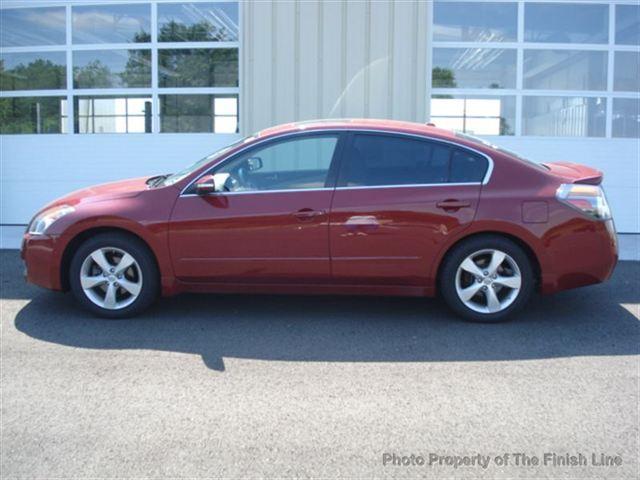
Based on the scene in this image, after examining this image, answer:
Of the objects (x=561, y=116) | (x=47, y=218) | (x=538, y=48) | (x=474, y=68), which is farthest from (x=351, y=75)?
(x=47, y=218)

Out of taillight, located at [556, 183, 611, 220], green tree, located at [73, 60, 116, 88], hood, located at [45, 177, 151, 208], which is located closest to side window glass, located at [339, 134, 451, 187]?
taillight, located at [556, 183, 611, 220]

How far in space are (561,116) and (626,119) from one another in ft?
3.05

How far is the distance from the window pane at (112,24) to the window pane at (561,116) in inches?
218

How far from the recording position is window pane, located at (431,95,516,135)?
916 centimetres

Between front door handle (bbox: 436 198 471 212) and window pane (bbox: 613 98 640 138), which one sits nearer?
front door handle (bbox: 436 198 471 212)

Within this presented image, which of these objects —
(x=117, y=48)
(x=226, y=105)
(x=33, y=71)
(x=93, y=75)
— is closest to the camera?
(x=226, y=105)

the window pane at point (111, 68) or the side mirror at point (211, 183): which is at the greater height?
the window pane at point (111, 68)

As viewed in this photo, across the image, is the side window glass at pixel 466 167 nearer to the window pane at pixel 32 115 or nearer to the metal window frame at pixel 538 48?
the metal window frame at pixel 538 48

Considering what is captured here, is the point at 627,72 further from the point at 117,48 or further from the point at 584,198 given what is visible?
the point at 117,48

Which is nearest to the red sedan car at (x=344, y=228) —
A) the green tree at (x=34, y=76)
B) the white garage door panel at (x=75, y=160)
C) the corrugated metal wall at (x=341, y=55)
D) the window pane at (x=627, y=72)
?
the corrugated metal wall at (x=341, y=55)

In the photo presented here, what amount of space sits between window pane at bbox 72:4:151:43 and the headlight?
16.4 feet

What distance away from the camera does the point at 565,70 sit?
30.1 ft

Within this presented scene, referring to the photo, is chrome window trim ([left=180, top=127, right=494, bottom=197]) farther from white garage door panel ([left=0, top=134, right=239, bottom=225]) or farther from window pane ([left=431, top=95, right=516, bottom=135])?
white garage door panel ([left=0, top=134, right=239, bottom=225])

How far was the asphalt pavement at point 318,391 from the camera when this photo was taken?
10.2 ft
